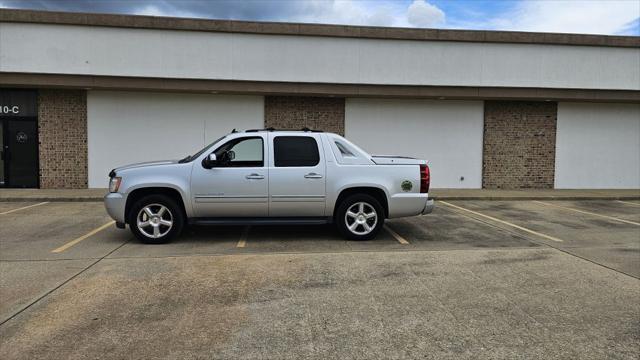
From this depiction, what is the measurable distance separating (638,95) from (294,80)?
39.4 feet

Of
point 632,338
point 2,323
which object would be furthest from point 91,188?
point 632,338

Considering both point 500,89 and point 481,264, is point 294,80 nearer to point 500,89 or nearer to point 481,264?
point 500,89

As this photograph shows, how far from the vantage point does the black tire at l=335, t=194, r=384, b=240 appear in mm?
7629

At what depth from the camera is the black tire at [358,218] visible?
7629 millimetres

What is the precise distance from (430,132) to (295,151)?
9391 millimetres

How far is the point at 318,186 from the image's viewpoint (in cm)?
754

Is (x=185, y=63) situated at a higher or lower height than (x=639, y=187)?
higher

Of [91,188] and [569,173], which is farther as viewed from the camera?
[569,173]

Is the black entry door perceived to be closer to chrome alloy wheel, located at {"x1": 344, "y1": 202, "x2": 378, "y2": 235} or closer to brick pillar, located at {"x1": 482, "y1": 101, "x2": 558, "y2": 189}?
chrome alloy wheel, located at {"x1": 344, "y1": 202, "x2": 378, "y2": 235}

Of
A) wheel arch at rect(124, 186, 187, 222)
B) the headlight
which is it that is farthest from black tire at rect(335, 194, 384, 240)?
the headlight

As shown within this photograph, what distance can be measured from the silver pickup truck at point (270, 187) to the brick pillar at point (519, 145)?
374 inches

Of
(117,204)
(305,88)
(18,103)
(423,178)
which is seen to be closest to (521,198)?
(305,88)

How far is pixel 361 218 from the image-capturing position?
767cm

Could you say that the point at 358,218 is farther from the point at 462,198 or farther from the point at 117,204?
the point at 462,198
